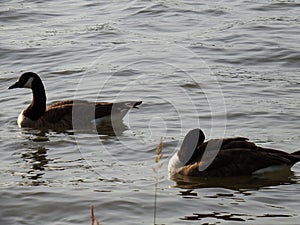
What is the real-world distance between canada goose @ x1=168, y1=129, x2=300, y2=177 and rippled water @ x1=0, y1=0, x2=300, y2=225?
15cm

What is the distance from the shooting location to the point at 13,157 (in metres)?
11.3

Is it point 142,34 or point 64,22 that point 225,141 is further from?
point 64,22

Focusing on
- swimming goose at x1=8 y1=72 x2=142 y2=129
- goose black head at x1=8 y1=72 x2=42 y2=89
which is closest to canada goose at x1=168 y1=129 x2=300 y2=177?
swimming goose at x1=8 y1=72 x2=142 y2=129

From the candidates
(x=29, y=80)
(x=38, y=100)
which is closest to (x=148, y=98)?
(x=38, y=100)

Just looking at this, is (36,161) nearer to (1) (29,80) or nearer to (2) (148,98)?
(1) (29,80)

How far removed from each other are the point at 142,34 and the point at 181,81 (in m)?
3.84

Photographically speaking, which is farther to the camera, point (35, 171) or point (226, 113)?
point (226, 113)

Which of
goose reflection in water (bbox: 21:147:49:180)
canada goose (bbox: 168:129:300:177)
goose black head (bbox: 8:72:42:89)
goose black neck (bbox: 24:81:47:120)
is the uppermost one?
goose black head (bbox: 8:72:42:89)

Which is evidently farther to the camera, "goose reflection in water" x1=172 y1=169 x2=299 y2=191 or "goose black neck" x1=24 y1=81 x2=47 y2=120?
"goose black neck" x1=24 y1=81 x2=47 y2=120

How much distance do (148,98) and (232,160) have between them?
4295 mm

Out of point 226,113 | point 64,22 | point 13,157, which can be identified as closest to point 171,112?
point 226,113

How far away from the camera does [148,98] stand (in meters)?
14.3

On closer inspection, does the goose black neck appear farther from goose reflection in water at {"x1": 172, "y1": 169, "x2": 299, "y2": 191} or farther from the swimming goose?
goose reflection in water at {"x1": 172, "y1": 169, "x2": 299, "y2": 191}

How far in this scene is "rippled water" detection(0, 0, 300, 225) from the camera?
9.14 meters
